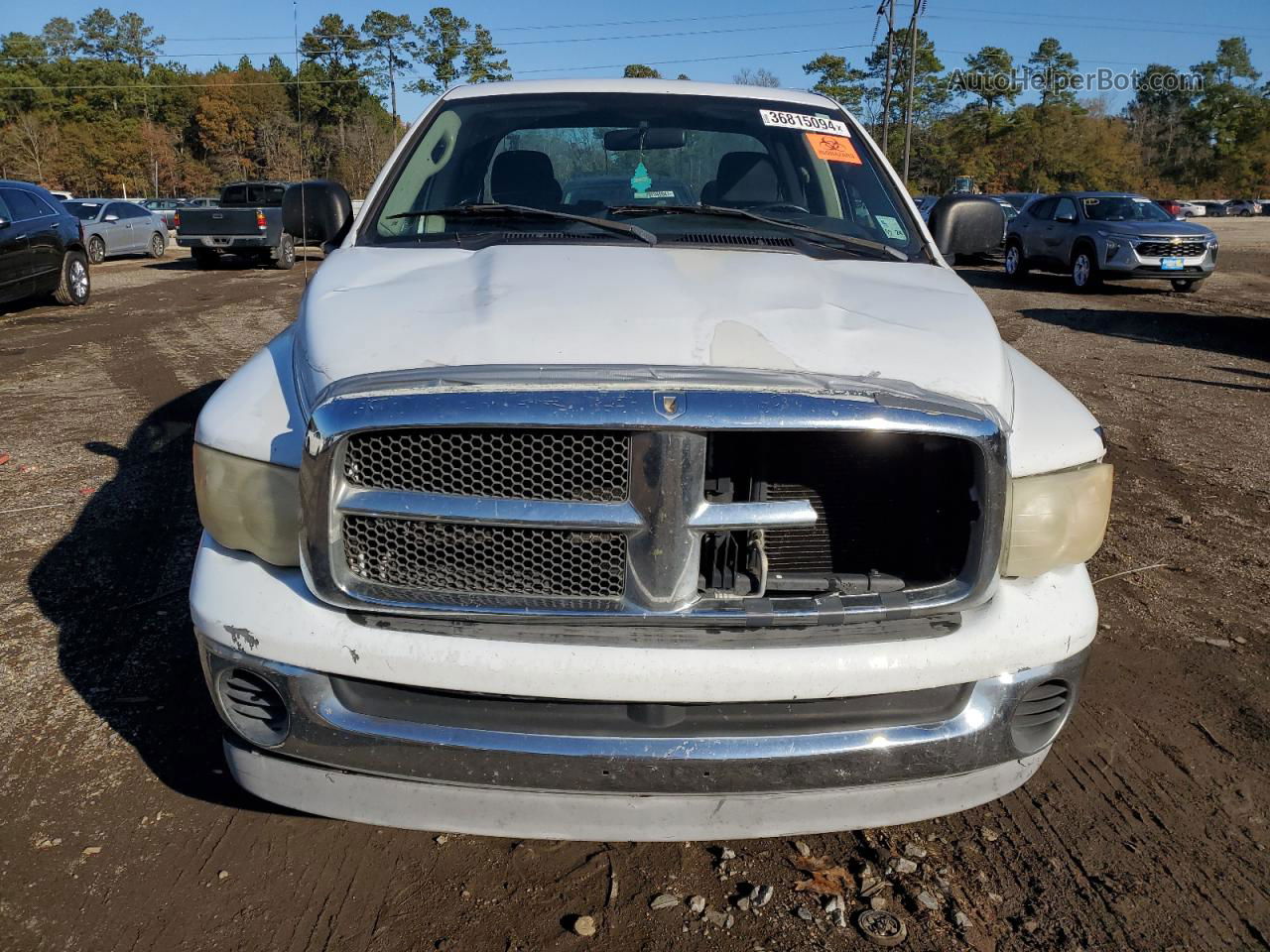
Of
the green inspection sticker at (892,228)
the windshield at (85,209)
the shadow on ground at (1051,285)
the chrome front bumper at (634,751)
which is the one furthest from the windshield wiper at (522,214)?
the windshield at (85,209)

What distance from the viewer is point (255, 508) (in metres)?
2.13

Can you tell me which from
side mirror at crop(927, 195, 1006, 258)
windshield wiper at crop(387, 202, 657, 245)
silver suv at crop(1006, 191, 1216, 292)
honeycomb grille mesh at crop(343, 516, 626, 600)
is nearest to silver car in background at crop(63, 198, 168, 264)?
silver suv at crop(1006, 191, 1216, 292)

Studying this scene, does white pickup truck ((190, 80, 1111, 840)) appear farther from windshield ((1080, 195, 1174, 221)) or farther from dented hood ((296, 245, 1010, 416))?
windshield ((1080, 195, 1174, 221))

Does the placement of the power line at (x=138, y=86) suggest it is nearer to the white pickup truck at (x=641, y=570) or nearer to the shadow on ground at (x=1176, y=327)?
the shadow on ground at (x=1176, y=327)

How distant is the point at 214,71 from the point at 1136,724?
11445cm

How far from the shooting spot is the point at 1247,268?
22.4 meters

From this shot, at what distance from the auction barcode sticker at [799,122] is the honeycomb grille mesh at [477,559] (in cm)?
238

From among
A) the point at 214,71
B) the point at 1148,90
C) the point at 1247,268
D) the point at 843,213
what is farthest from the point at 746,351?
the point at 1148,90

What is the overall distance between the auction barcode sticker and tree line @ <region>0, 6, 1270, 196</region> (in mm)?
54020

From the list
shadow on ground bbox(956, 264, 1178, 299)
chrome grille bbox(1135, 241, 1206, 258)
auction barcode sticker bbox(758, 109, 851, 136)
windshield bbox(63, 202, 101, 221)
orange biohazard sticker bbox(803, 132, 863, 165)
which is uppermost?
auction barcode sticker bbox(758, 109, 851, 136)

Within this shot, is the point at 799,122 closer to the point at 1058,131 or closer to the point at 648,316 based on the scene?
the point at 648,316

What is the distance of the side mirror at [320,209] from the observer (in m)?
3.57

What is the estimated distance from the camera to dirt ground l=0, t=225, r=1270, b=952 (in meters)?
2.25

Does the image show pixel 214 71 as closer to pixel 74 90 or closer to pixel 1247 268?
pixel 74 90
